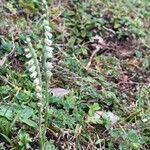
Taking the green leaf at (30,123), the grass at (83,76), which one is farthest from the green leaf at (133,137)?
the green leaf at (30,123)

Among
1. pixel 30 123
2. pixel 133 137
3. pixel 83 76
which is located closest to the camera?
pixel 30 123

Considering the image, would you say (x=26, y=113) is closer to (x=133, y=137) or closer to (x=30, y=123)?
(x=30, y=123)

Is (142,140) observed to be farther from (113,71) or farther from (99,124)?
(113,71)

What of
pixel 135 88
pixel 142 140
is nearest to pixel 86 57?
pixel 135 88

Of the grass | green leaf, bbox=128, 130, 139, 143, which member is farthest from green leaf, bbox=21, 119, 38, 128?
green leaf, bbox=128, 130, 139, 143

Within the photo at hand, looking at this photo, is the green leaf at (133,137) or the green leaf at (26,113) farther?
the green leaf at (133,137)

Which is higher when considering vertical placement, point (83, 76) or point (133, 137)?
point (83, 76)

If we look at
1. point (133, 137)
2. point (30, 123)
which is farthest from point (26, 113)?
point (133, 137)

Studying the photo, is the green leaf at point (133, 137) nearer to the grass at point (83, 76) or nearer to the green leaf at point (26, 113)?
the grass at point (83, 76)
